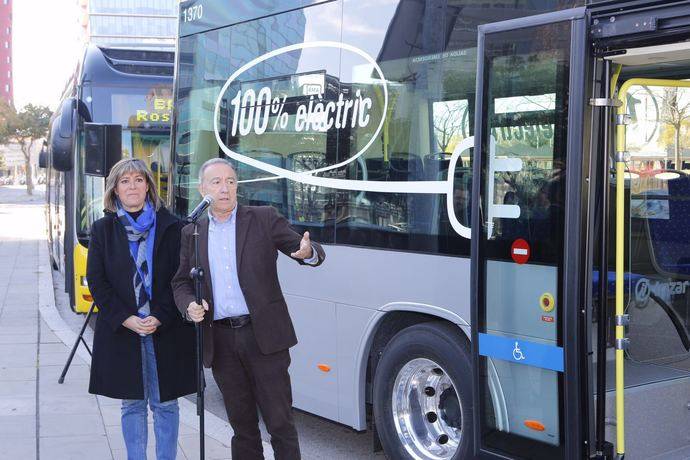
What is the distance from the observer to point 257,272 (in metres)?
4.46

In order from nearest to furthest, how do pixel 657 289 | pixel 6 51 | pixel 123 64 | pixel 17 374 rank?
1. pixel 657 289
2. pixel 17 374
3. pixel 123 64
4. pixel 6 51

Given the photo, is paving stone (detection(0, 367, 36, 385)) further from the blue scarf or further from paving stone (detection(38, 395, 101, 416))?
the blue scarf

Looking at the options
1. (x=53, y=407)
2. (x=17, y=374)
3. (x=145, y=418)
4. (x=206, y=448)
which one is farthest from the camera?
(x=17, y=374)

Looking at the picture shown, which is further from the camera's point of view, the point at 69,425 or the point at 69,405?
the point at 69,405

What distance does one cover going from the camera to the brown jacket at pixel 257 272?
4.44m

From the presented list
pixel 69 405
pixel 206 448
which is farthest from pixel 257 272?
pixel 69 405

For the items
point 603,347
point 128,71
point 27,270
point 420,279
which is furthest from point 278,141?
point 27,270

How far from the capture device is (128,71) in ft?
36.7

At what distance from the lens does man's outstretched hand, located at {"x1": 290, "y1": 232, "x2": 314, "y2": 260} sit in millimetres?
4273

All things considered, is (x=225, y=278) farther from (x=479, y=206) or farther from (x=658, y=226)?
(x=658, y=226)

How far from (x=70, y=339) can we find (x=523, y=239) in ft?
23.3

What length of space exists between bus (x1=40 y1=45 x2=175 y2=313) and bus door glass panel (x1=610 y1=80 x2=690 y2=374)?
6.89 m

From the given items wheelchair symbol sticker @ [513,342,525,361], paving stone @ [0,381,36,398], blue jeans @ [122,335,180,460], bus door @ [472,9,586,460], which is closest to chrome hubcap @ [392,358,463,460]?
bus door @ [472,9,586,460]

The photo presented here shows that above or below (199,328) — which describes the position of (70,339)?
below
